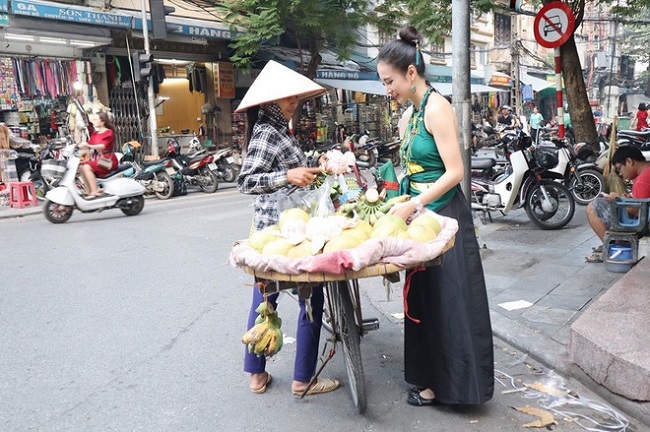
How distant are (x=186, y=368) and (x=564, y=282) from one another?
3176 mm

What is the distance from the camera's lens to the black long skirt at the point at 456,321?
9.27ft

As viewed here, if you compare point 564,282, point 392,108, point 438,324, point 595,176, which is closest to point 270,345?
point 438,324

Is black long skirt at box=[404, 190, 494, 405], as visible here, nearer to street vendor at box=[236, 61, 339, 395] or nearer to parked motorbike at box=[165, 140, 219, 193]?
street vendor at box=[236, 61, 339, 395]

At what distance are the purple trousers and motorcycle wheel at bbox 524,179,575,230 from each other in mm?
5147

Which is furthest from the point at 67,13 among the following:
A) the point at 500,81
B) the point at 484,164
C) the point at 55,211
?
the point at 500,81

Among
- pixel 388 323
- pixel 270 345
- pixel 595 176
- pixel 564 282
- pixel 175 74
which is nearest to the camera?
pixel 270 345

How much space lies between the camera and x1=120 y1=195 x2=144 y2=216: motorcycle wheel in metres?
9.49

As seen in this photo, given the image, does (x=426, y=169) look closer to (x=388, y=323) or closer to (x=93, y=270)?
(x=388, y=323)

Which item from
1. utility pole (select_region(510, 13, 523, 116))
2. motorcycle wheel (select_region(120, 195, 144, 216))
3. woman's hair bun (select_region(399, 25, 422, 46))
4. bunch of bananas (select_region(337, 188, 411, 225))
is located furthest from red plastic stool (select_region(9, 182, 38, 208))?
utility pole (select_region(510, 13, 523, 116))

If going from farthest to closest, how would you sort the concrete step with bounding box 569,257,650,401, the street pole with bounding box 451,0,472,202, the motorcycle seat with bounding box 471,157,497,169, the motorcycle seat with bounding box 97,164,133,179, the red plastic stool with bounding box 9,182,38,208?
1. the red plastic stool with bounding box 9,182,38,208
2. the motorcycle seat with bounding box 97,164,133,179
3. the motorcycle seat with bounding box 471,157,497,169
4. the street pole with bounding box 451,0,472,202
5. the concrete step with bounding box 569,257,650,401

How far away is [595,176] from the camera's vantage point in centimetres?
923

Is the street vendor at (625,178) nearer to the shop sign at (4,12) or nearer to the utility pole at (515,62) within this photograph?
the shop sign at (4,12)

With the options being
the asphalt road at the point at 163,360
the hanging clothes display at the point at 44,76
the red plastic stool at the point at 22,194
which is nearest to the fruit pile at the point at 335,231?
the asphalt road at the point at 163,360

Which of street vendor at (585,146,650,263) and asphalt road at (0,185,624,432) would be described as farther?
street vendor at (585,146,650,263)
